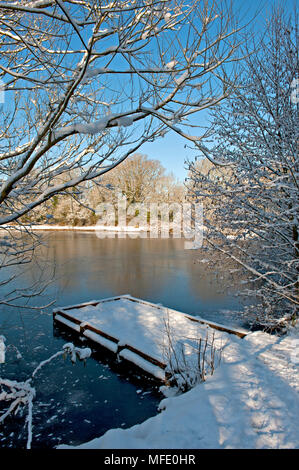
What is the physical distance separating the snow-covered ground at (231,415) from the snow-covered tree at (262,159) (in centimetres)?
118

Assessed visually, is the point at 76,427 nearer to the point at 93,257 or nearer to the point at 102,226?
the point at 93,257

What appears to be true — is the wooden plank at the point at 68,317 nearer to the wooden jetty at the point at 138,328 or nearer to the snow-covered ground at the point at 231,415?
the wooden jetty at the point at 138,328

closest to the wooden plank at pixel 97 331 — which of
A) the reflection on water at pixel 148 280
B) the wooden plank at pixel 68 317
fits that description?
the wooden plank at pixel 68 317

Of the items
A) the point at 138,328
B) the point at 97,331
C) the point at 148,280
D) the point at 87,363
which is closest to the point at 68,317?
the point at 97,331

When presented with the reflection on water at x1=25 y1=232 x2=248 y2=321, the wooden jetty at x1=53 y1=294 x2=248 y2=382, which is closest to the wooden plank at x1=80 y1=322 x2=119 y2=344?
the wooden jetty at x1=53 y1=294 x2=248 y2=382

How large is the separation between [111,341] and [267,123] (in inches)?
183

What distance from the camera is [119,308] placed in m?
7.01

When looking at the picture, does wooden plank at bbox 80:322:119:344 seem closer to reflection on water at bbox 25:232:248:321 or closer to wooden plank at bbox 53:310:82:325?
wooden plank at bbox 53:310:82:325

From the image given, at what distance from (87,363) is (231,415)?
308 centimetres

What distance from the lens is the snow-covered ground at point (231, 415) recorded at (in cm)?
234

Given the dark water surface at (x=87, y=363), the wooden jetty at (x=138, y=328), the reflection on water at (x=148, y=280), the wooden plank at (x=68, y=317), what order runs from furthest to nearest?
the reflection on water at (x=148, y=280) → the wooden plank at (x=68, y=317) → the wooden jetty at (x=138, y=328) → the dark water surface at (x=87, y=363)

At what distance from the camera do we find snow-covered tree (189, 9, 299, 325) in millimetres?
4164

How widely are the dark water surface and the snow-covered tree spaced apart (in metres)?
0.97

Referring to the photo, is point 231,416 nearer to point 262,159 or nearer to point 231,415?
point 231,415
